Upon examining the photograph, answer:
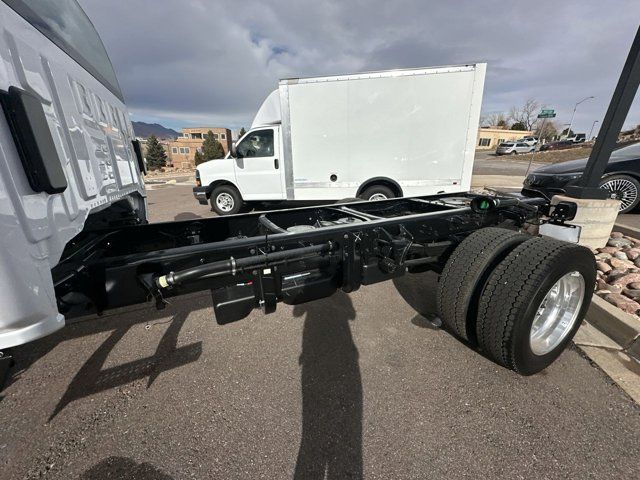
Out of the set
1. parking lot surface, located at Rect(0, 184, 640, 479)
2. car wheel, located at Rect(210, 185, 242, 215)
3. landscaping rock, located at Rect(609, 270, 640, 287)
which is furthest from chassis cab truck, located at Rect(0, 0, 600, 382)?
car wheel, located at Rect(210, 185, 242, 215)

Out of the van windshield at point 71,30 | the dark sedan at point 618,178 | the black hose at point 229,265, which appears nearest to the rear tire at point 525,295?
the black hose at point 229,265

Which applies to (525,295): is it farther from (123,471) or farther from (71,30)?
(71,30)

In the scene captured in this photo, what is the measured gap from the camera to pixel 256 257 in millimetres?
1814

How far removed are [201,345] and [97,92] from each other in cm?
232

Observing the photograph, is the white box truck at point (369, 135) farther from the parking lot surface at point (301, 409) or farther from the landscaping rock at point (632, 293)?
the parking lot surface at point (301, 409)

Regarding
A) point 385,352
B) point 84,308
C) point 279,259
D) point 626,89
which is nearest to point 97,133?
point 84,308

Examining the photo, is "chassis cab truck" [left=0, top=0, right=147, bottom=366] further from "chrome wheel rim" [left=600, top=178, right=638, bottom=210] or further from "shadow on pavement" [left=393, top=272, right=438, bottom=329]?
"chrome wheel rim" [left=600, top=178, right=638, bottom=210]

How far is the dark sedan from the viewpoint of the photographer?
19.9 feet

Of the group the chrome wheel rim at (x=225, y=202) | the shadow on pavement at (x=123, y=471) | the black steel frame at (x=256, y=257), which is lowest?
the shadow on pavement at (x=123, y=471)

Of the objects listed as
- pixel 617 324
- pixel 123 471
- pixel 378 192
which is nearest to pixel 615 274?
pixel 617 324

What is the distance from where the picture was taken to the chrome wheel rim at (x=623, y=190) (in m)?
6.11

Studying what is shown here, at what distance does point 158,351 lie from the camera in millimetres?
2559

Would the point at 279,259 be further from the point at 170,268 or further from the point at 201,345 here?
the point at 201,345

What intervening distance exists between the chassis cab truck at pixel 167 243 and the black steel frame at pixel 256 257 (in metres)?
0.01
